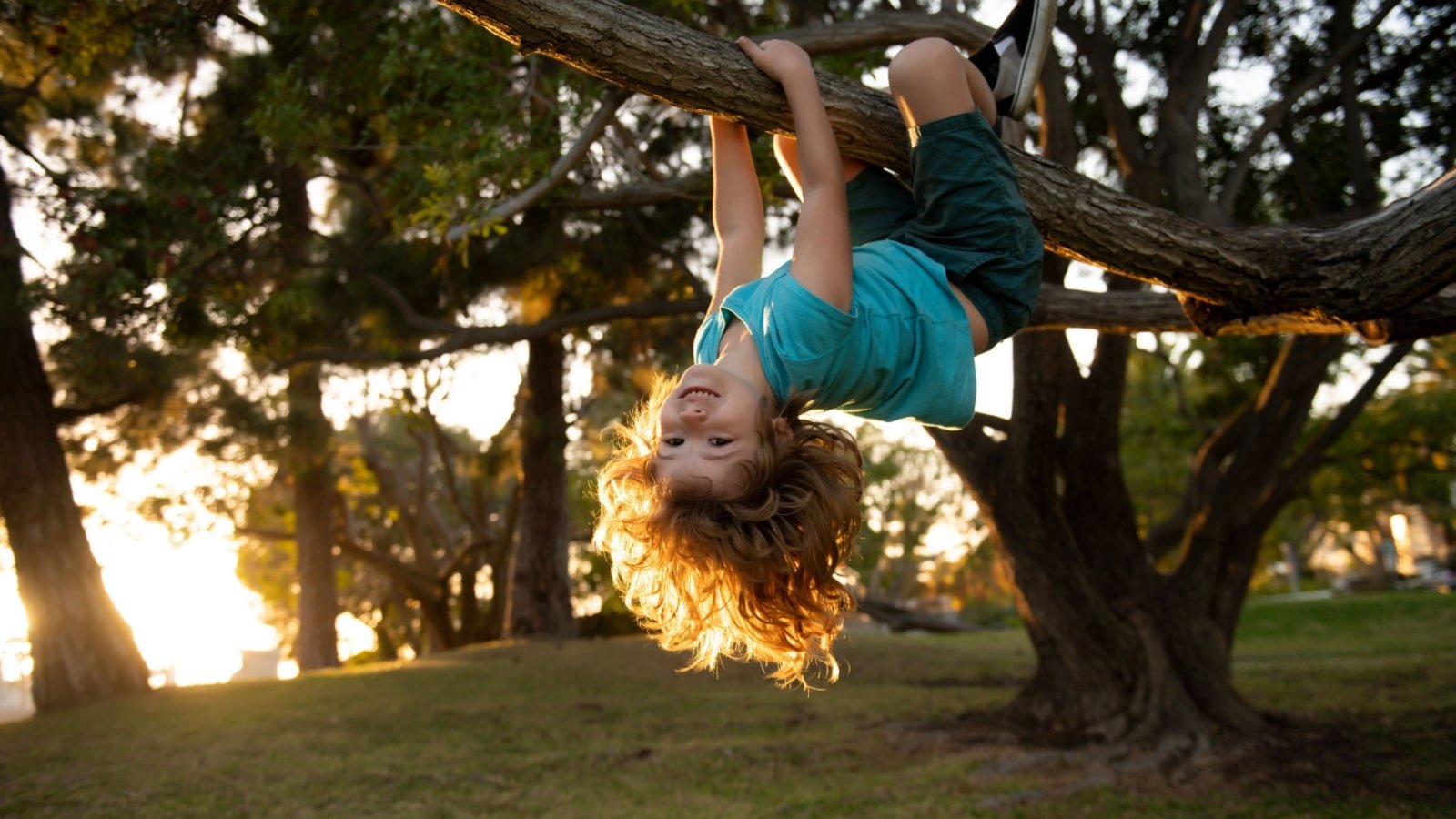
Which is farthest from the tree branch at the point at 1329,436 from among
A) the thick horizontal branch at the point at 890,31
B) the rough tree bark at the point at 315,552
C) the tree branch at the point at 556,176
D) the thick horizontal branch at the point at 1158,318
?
the rough tree bark at the point at 315,552

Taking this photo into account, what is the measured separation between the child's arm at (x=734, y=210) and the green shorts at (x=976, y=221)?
0.42 metres

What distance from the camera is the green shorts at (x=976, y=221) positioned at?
2957 mm

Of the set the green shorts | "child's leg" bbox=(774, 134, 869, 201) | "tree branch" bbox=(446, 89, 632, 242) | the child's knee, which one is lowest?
the green shorts

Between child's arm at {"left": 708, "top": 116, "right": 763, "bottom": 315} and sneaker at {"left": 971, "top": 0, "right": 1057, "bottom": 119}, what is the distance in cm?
71

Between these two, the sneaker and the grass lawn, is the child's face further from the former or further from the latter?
the grass lawn

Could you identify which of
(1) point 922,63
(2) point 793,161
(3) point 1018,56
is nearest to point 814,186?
(1) point 922,63

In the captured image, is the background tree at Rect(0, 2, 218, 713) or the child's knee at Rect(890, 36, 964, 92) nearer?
the child's knee at Rect(890, 36, 964, 92)

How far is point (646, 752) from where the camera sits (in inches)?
280

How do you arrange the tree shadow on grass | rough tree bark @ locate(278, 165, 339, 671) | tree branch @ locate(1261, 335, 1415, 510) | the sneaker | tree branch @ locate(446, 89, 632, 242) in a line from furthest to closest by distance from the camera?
1. rough tree bark @ locate(278, 165, 339, 671)
2. tree branch @ locate(1261, 335, 1415, 510)
3. the tree shadow on grass
4. tree branch @ locate(446, 89, 632, 242)
5. the sneaker

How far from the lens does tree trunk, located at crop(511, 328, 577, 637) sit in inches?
492

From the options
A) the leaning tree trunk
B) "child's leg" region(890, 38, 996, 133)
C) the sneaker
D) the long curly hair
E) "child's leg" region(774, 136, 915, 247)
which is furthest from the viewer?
the leaning tree trunk

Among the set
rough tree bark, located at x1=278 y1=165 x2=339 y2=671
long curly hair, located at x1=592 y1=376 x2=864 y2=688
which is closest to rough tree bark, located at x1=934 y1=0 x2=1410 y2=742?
long curly hair, located at x1=592 y1=376 x2=864 y2=688

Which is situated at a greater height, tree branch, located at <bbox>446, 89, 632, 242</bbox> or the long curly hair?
tree branch, located at <bbox>446, 89, 632, 242</bbox>

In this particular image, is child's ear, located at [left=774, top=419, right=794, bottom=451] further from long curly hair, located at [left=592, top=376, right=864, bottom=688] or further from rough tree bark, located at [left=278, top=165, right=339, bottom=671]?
rough tree bark, located at [left=278, top=165, right=339, bottom=671]
